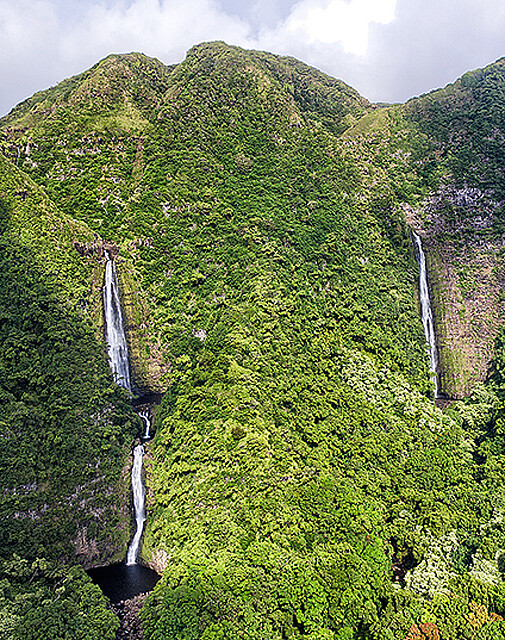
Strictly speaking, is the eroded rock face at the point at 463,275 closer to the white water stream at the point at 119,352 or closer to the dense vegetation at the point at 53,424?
the white water stream at the point at 119,352

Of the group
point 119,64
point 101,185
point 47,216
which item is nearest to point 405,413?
point 47,216

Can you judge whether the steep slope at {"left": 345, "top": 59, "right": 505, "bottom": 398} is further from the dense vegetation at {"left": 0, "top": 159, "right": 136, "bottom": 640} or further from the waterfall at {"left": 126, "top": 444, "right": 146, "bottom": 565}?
the dense vegetation at {"left": 0, "top": 159, "right": 136, "bottom": 640}

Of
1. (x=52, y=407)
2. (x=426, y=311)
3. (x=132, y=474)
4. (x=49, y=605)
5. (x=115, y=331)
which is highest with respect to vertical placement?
(x=115, y=331)

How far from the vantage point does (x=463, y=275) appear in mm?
51375

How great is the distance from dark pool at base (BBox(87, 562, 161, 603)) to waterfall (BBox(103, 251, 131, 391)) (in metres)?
13.8

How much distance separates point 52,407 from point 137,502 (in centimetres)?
901

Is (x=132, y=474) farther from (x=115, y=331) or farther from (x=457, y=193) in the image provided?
(x=457, y=193)

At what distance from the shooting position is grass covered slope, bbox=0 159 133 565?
94.4 feet

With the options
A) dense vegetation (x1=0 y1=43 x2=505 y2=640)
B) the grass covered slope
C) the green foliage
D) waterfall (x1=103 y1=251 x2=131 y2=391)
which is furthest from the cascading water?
waterfall (x1=103 y1=251 x2=131 y2=391)

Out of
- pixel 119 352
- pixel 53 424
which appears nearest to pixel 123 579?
pixel 53 424

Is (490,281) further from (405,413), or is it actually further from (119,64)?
(119,64)

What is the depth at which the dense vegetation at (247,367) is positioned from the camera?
24.5 meters

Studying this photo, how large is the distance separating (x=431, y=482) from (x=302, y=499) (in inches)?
419

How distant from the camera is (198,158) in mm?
53375
